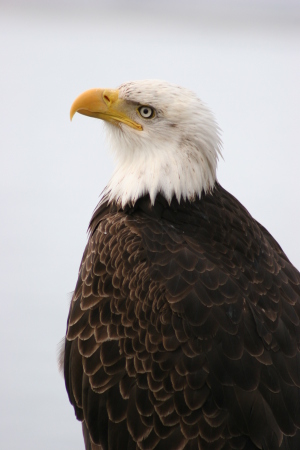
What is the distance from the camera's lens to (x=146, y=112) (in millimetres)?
3814

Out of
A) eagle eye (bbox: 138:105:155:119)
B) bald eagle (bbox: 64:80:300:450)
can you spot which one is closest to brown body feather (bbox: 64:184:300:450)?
bald eagle (bbox: 64:80:300:450)

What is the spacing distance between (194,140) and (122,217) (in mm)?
469

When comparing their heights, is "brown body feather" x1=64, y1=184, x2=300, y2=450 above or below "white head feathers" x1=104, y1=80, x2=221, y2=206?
below

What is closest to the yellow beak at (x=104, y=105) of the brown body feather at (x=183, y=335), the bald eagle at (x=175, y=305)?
the bald eagle at (x=175, y=305)

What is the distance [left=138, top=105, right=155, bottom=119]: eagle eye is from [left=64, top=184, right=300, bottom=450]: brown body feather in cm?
38

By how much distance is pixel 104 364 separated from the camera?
11.8ft

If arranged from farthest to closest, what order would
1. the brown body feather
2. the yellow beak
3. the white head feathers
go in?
the yellow beak → the white head feathers → the brown body feather

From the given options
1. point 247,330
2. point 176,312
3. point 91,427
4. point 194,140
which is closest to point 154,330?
point 176,312

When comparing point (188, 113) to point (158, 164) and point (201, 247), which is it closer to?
point (158, 164)

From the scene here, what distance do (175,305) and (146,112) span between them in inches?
36.4

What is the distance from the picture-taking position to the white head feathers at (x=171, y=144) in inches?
147

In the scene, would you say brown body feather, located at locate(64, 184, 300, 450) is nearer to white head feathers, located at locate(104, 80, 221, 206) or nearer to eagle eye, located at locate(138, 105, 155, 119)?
white head feathers, located at locate(104, 80, 221, 206)

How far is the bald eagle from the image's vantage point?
11.0ft

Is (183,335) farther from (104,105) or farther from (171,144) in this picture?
(104,105)
